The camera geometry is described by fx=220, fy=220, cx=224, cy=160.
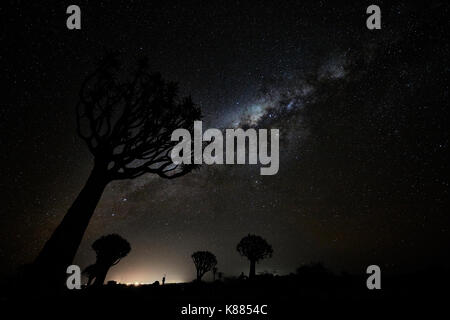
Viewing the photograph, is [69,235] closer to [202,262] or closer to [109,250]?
[109,250]

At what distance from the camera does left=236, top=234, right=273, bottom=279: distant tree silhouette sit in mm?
27672

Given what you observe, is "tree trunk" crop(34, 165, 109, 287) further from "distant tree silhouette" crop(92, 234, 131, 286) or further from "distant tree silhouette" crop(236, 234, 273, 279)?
"distant tree silhouette" crop(236, 234, 273, 279)

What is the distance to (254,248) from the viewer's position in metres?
27.8

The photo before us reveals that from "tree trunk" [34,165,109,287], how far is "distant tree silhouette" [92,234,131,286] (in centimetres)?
1620

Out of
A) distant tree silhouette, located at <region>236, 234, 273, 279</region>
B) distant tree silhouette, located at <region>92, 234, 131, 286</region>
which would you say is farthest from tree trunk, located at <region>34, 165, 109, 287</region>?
distant tree silhouette, located at <region>236, 234, 273, 279</region>

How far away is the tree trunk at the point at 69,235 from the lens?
6.30 m

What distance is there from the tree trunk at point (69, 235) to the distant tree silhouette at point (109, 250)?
1620 cm

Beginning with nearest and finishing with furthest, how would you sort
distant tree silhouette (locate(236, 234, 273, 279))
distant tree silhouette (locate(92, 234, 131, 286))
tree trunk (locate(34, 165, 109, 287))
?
tree trunk (locate(34, 165, 109, 287))
distant tree silhouette (locate(92, 234, 131, 286))
distant tree silhouette (locate(236, 234, 273, 279))

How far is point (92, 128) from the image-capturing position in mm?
8469

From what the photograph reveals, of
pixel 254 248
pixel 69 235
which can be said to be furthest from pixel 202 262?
pixel 69 235
